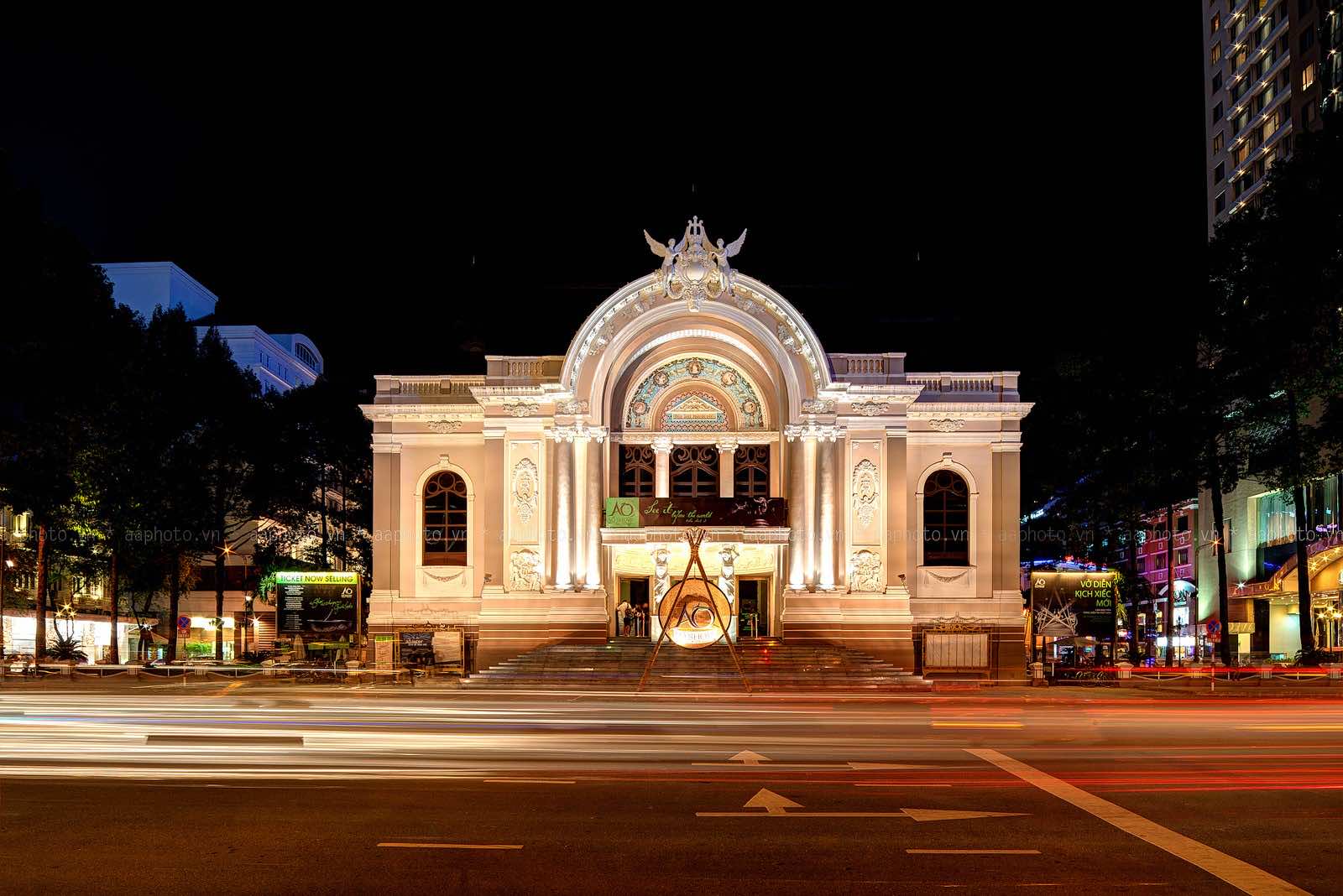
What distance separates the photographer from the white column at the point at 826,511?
147ft

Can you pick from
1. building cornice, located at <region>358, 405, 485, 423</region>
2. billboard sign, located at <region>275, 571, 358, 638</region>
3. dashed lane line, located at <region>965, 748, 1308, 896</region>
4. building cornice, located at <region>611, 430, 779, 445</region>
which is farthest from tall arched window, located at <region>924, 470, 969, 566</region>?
dashed lane line, located at <region>965, 748, 1308, 896</region>

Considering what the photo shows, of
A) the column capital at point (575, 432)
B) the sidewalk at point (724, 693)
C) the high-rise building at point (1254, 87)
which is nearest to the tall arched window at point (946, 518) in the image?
the sidewalk at point (724, 693)

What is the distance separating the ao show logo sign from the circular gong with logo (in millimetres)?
12793

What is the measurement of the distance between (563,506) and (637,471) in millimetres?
3789

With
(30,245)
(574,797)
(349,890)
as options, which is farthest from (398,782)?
(30,245)

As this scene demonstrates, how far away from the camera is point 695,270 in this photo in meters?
45.0

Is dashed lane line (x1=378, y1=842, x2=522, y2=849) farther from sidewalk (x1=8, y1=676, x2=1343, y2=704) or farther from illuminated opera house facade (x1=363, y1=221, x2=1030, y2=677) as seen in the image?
illuminated opera house facade (x1=363, y1=221, x2=1030, y2=677)

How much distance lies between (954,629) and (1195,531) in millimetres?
50616

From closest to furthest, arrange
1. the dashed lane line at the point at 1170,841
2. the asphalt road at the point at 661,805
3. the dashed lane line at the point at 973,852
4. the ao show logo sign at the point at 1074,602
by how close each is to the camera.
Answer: the dashed lane line at the point at 1170,841 < the asphalt road at the point at 661,805 < the dashed lane line at the point at 973,852 < the ao show logo sign at the point at 1074,602

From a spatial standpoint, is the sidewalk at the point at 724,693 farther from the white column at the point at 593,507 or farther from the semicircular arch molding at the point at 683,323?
the semicircular arch molding at the point at 683,323

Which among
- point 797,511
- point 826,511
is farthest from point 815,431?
point 797,511

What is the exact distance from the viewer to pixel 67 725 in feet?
76.9

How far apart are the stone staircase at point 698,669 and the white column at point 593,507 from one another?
2.59m

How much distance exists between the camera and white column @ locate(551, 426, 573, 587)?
45250 mm
